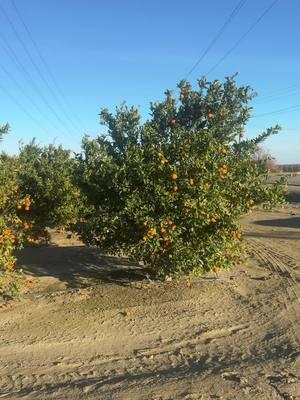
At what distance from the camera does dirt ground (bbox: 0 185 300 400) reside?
481 cm

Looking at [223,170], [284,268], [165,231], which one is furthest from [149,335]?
[284,268]

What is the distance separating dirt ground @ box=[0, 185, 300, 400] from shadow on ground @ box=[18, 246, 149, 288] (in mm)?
43

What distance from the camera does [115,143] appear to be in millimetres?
11781

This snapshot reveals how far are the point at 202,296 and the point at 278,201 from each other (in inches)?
81.4

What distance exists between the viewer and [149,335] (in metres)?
6.63

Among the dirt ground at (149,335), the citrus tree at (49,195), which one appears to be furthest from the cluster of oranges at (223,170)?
the citrus tree at (49,195)

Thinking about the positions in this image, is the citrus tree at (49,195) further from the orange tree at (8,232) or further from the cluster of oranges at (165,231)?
the cluster of oranges at (165,231)

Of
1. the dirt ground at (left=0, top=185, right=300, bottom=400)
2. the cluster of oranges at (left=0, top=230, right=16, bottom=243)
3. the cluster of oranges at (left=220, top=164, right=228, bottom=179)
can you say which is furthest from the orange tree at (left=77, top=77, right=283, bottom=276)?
the cluster of oranges at (left=0, top=230, right=16, bottom=243)

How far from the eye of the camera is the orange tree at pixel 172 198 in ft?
24.9

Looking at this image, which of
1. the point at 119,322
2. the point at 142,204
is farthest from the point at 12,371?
the point at 142,204

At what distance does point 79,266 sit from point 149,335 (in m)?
4.35

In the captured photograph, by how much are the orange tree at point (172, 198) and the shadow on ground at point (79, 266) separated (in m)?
1.15

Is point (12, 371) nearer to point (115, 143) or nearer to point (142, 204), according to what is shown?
point (142, 204)

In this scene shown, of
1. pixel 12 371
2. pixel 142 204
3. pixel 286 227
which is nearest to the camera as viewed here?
pixel 12 371
